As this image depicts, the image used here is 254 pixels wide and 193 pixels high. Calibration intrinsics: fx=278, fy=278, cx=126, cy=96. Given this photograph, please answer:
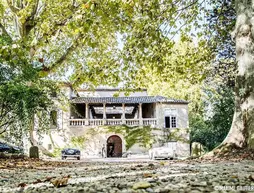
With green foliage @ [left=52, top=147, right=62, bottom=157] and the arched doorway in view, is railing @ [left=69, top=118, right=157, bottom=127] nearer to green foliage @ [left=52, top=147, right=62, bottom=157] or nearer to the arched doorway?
the arched doorway

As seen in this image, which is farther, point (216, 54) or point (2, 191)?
point (216, 54)

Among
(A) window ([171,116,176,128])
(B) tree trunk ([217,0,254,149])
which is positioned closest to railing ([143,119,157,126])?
(A) window ([171,116,176,128])

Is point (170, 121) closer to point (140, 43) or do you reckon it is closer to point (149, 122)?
point (149, 122)

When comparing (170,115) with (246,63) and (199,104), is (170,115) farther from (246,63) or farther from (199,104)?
(246,63)

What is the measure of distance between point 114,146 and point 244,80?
28078 mm

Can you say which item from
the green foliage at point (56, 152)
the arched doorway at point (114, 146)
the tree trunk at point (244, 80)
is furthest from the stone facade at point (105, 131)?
the tree trunk at point (244, 80)

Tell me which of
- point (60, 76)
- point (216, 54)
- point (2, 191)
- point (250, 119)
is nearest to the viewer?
point (2, 191)

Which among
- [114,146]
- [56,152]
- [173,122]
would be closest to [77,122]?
[56,152]

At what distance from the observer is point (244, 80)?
25.0 ft

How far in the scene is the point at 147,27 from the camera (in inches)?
365

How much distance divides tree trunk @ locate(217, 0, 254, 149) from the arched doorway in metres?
27.3

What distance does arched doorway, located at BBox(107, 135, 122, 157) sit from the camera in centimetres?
3434

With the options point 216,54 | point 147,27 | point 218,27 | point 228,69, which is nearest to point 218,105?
point 228,69

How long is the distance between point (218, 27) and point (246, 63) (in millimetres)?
6360
